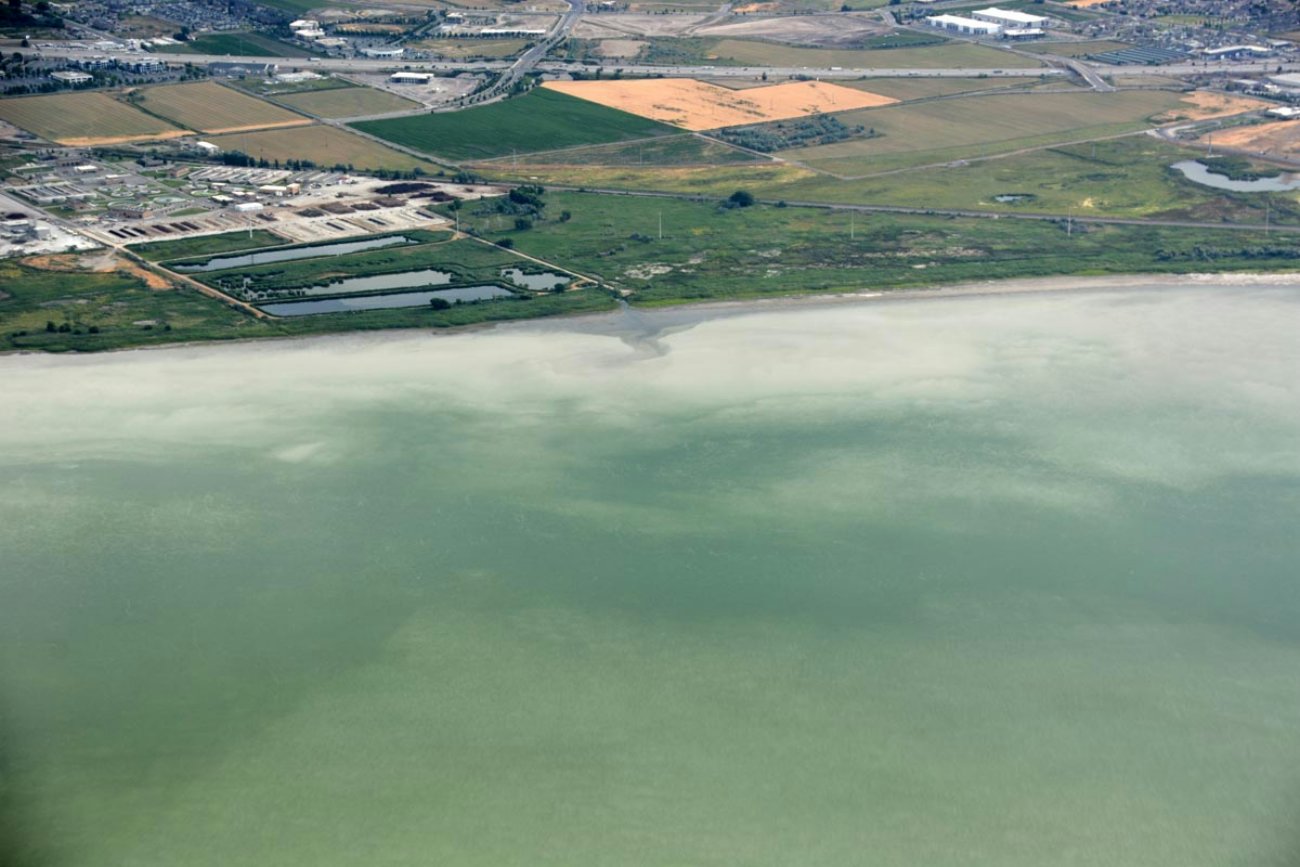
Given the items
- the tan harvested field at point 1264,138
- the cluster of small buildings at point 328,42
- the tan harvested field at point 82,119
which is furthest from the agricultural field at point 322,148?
the tan harvested field at point 1264,138

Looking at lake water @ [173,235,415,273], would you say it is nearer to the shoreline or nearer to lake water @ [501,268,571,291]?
lake water @ [501,268,571,291]

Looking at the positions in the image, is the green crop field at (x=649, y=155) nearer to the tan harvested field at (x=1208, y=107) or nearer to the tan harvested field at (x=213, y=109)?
the tan harvested field at (x=213, y=109)

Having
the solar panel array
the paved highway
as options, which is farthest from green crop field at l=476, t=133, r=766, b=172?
the solar panel array

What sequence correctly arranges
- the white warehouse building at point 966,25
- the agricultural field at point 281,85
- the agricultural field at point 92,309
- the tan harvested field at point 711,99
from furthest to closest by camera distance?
the white warehouse building at point 966,25 → the agricultural field at point 281,85 → the tan harvested field at point 711,99 → the agricultural field at point 92,309

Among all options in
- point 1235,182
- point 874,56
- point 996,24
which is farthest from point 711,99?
point 996,24

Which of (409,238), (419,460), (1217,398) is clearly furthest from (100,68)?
(1217,398)

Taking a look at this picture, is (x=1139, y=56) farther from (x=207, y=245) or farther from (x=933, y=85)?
(x=207, y=245)
